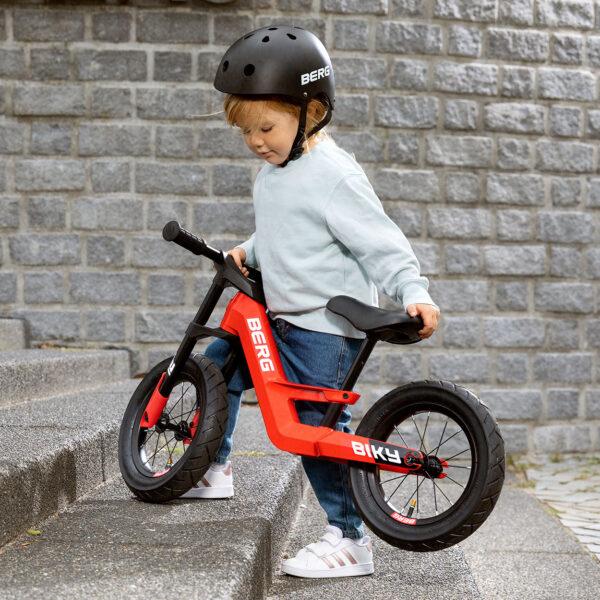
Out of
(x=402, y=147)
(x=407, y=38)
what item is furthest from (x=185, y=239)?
(x=407, y=38)

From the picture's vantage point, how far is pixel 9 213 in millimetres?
5719

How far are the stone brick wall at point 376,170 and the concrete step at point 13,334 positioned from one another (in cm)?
8

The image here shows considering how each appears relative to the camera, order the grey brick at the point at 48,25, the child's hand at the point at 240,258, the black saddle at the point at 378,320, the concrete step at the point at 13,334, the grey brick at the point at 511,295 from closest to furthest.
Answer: the black saddle at the point at 378,320, the child's hand at the point at 240,258, the concrete step at the point at 13,334, the grey brick at the point at 48,25, the grey brick at the point at 511,295

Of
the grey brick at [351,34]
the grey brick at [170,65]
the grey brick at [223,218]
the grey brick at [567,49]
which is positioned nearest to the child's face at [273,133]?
the grey brick at [223,218]

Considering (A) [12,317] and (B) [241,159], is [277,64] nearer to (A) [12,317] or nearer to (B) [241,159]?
(B) [241,159]

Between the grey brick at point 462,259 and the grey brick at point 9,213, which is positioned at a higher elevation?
the grey brick at point 9,213

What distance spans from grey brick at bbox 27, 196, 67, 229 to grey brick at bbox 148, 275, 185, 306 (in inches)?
25.5

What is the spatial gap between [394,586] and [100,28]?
4.12 m

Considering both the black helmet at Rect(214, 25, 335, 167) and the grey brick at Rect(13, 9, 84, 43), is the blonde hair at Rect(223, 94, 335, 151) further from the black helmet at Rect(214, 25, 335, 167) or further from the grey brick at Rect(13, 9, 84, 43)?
the grey brick at Rect(13, 9, 84, 43)

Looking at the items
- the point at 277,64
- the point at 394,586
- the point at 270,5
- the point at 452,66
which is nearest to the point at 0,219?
the point at 270,5

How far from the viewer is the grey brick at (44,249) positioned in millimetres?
5711

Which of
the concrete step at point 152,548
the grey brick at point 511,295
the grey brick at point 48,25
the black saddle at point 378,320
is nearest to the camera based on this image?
the concrete step at point 152,548

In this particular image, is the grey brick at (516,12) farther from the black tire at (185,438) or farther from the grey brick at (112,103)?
the black tire at (185,438)

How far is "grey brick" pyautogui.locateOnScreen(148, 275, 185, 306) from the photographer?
5.77 metres
